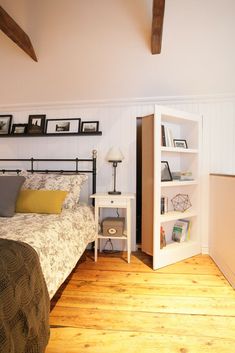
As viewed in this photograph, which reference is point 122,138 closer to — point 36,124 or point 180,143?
point 180,143

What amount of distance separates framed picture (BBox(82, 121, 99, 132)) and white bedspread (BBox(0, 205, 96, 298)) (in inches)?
44.2

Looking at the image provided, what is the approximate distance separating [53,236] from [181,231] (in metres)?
Result: 1.70

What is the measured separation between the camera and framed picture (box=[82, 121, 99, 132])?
2850 millimetres

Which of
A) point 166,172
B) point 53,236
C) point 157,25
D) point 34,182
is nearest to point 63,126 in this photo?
point 34,182

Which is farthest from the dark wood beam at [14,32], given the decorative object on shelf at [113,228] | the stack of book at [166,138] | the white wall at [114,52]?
the decorative object on shelf at [113,228]

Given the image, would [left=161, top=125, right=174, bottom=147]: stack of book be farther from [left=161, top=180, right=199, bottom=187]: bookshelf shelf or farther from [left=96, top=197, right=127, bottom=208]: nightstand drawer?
[left=96, top=197, right=127, bottom=208]: nightstand drawer

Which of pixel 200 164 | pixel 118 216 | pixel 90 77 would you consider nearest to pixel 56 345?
pixel 118 216

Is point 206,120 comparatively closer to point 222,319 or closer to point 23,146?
point 222,319

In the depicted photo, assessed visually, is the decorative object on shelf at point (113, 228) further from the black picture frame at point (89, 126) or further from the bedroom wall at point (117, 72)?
the black picture frame at point (89, 126)

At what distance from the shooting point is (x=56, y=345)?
4.33 feet

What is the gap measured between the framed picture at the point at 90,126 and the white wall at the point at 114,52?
12.1 inches

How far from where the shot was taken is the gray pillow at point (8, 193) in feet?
6.41

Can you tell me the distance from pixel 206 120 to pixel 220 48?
0.79 m

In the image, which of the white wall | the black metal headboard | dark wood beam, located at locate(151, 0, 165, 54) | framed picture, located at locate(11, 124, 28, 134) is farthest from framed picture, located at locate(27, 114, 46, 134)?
dark wood beam, located at locate(151, 0, 165, 54)
